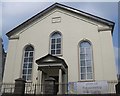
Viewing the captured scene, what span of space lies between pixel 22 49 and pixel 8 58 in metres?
1.71

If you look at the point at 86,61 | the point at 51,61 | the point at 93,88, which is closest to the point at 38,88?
the point at 51,61

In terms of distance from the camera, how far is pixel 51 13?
63.8 feet

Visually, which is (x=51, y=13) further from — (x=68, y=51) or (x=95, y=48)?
(x=95, y=48)

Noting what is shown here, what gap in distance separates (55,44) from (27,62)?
10.9 ft

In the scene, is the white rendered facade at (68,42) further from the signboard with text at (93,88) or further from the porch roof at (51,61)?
the porch roof at (51,61)

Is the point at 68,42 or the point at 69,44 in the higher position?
the point at 68,42

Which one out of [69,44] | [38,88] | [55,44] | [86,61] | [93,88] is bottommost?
[38,88]

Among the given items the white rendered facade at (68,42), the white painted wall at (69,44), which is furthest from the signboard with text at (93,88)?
the white painted wall at (69,44)

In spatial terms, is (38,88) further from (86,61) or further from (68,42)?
(68,42)

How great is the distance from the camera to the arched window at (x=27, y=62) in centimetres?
1744

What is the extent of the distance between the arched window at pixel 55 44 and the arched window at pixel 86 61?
226 cm

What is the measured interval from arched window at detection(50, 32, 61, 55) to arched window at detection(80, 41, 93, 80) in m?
2.26

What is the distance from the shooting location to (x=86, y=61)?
1670 cm

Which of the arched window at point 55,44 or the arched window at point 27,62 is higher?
the arched window at point 55,44
